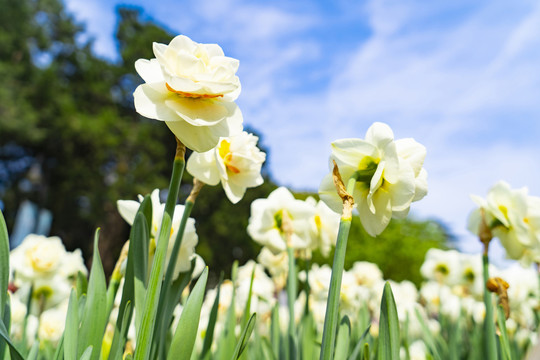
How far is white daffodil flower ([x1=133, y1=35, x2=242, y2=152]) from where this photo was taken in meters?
0.74

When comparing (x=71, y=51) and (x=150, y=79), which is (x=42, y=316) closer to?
(x=150, y=79)

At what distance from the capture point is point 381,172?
76cm

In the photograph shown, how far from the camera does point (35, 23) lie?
46.7ft

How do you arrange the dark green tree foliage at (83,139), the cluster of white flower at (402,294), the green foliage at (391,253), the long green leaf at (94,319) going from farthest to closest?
1. the dark green tree foliage at (83,139)
2. the green foliage at (391,253)
3. the cluster of white flower at (402,294)
4. the long green leaf at (94,319)

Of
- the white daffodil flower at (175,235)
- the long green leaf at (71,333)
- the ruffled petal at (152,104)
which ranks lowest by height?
the long green leaf at (71,333)

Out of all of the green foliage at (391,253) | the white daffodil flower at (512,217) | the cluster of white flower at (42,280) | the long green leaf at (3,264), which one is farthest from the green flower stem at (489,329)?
the green foliage at (391,253)

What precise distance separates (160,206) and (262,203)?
54 cm

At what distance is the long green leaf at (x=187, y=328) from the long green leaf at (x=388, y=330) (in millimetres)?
331

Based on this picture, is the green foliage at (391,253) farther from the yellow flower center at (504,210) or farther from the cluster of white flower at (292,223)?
the yellow flower center at (504,210)

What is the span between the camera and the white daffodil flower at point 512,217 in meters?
1.30

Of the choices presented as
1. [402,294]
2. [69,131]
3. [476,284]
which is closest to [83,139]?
[69,131]

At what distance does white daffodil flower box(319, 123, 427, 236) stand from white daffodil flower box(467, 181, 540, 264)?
0.60 meters

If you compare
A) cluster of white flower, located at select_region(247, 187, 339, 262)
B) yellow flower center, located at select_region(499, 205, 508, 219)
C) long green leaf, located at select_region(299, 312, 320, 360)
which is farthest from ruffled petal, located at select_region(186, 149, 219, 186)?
yellow flower center, located at select_region(499, 205, 508, 219)

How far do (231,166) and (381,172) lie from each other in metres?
0.40
